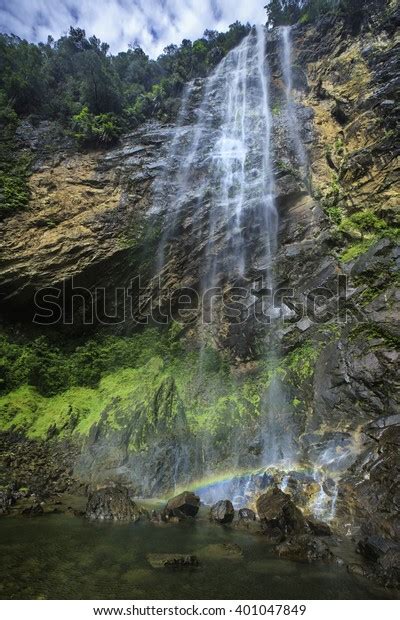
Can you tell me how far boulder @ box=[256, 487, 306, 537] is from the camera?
957 centimetres

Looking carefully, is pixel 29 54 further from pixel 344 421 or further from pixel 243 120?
pixel 344 421

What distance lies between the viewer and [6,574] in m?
6.67

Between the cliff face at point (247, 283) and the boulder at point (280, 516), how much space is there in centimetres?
127

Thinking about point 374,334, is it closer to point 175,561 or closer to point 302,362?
point 302,362

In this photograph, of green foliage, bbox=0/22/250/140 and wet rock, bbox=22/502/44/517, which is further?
green foliage, bbox=0/22/250/140

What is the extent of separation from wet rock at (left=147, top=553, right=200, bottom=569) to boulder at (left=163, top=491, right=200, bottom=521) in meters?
3.49

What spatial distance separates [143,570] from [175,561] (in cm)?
66

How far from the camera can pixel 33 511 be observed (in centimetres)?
1102

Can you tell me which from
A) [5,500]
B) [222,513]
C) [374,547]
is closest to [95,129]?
[5,500]

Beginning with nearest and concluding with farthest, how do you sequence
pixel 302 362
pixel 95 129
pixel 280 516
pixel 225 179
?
pixel 280 516 < pixel 302 362 < pixel 225 179 < pixel 95 129

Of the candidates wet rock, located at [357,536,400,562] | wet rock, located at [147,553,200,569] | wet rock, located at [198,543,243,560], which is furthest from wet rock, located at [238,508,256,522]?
wet rock, located at [147,553,200,569]

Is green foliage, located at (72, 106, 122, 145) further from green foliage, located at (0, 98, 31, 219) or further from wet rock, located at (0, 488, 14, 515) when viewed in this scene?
wet rock, located at (0, 488, 14, 515)

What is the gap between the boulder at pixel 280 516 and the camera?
957 centimetres

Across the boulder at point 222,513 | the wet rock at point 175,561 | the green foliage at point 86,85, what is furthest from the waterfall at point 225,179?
the wet rock at point 175,561
